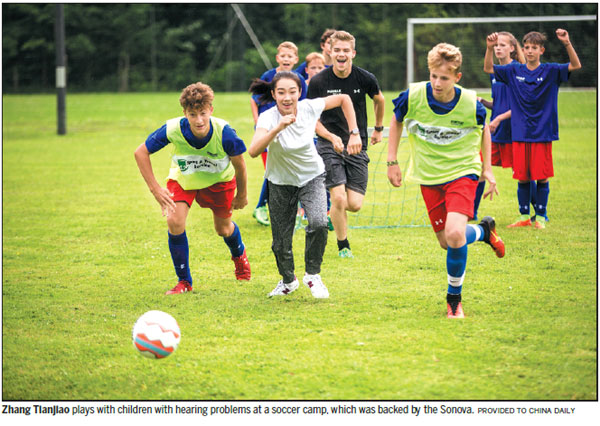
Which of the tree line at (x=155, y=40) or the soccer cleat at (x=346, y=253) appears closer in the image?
the soccer cleat at (x=346, y=253)

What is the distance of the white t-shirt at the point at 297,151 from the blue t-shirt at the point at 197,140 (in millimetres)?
223

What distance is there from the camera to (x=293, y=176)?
17.9ft

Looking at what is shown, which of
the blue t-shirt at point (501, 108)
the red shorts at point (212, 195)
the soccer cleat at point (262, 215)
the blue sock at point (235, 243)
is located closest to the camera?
the red shorts at point (212, 195)

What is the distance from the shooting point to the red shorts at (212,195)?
5.77 meters

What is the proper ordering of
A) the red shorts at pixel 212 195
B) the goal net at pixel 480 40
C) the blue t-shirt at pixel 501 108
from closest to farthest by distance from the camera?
the red shorts at pixel 212 195 → the blue t-shirt at pixel 501 108 → the goal net at pixel 480 40

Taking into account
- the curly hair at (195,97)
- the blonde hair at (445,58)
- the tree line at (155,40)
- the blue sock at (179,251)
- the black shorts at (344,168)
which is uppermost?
the tree line at (155,40)

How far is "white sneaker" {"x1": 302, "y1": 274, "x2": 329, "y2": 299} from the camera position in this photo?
555 cm

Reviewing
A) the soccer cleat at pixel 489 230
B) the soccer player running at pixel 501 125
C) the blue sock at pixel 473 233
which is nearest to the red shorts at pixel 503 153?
the soccer player running at pixel 501 125

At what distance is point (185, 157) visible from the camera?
566 cm

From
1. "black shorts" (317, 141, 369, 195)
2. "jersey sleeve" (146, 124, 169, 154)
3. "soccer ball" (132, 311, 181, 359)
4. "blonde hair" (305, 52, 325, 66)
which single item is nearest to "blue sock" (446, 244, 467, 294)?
"soccer ball" (132, 311, 181, 359)

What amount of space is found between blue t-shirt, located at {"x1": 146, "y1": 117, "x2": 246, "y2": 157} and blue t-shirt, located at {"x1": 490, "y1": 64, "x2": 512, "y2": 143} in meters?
3.99

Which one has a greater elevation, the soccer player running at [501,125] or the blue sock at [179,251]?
the soccer player running at [501,125]

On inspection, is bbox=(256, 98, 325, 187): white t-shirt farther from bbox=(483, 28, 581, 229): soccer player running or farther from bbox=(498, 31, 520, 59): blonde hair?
bbox=(498, 31, 520, 59): blonde hair

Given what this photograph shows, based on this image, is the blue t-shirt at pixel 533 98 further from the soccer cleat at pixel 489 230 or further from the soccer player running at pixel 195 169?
the soccer player running at pixel 195 169
